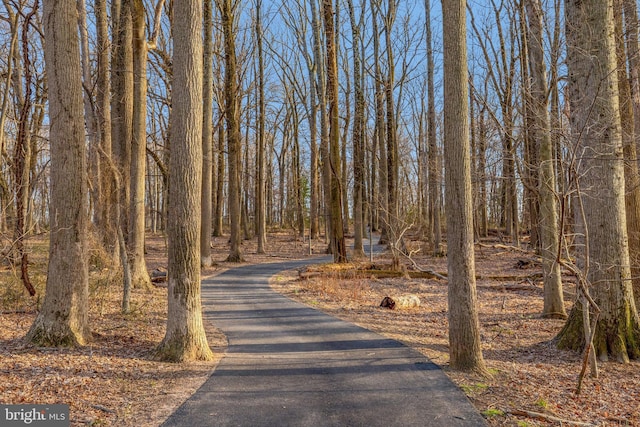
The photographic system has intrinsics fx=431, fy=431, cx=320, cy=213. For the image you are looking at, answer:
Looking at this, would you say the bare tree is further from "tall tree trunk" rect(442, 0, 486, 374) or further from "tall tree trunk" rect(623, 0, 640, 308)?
"tall tree trunk" rect(623, 0, 640, 308)

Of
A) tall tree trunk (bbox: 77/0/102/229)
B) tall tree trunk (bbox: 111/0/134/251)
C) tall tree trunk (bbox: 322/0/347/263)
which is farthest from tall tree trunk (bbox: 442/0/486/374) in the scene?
tall tree trunk (bbox: 322/0/347/263)

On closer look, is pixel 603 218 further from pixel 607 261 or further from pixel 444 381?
pixel 444 381

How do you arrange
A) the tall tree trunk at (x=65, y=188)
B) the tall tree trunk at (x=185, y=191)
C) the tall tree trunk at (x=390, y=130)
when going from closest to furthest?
the tall tree trunk at (x=185, y=191) → the tall tree trunk at (x=65, y=188) → the tall tree trunk at (x=390, y=130)

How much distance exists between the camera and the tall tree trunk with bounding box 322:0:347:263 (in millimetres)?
17750

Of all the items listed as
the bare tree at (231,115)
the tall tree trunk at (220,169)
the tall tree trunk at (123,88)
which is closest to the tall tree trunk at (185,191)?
the tall tree trunk at (123,88)

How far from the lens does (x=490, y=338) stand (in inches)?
333

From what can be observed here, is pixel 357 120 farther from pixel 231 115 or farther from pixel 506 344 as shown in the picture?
pixel 506 344

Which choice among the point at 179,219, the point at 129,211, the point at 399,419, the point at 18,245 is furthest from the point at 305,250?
the point at 399,419

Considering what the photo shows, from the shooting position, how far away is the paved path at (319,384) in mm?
4629

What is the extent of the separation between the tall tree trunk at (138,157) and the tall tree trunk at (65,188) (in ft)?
17.0

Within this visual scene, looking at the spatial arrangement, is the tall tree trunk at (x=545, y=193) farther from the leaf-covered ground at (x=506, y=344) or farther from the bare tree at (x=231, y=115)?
the bare tree at (x=231, y=115)

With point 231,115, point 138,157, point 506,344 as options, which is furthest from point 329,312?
point 231,115

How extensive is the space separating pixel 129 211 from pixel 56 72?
6.10 m

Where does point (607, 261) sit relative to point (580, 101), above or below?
below
